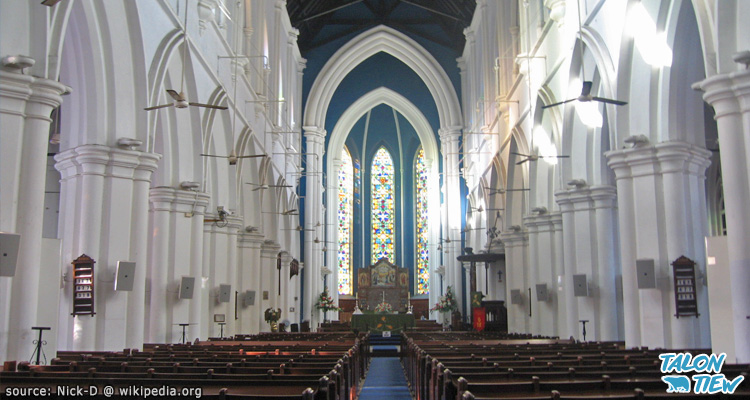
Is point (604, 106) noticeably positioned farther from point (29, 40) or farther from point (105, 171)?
point (29, 40)

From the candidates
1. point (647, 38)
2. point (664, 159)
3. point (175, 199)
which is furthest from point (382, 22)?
point (664, 159)

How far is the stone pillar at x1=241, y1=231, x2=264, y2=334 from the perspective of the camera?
22047 millimetres

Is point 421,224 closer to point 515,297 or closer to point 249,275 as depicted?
point 515,297

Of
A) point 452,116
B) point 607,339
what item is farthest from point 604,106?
point 452,116

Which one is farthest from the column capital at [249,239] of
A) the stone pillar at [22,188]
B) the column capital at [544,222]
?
the stone pillar at [22,188]

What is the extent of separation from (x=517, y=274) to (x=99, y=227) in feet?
46.4

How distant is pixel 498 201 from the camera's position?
84.2 feet

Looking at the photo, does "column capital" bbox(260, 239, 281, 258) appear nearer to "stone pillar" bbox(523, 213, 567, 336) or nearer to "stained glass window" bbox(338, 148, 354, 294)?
"stone pillar" bbox(523, 213, 567, 336)

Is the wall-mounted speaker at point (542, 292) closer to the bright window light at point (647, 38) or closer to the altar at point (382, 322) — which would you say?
the bright window light at point (647, 38)

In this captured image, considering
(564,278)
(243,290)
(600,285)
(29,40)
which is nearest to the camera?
(29,40)

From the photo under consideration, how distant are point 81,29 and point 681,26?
9331mm

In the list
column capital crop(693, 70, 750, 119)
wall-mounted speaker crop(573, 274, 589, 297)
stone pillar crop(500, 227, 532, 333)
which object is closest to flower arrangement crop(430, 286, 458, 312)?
stone pillar crop(500, 227, 532, 333)

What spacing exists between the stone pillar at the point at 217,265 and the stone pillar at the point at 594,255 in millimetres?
8218

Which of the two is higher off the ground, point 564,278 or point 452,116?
point 452,116
